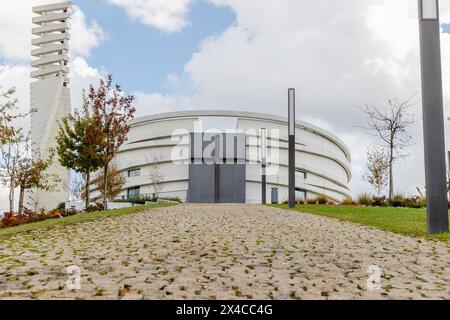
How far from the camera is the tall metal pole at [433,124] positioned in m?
9.69

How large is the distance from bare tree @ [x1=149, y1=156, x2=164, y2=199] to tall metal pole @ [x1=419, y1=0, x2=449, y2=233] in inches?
1969

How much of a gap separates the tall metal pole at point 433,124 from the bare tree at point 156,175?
164 ft

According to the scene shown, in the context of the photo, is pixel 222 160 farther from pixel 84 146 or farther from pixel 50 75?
pixel 50 75

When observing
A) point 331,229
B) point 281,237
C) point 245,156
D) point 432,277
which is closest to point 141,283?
point 432,277

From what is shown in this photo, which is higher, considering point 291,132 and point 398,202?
point 291,132

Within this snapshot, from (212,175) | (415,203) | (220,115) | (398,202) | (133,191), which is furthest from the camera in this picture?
(133,191)

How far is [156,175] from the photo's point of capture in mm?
59250

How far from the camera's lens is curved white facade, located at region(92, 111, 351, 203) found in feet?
205

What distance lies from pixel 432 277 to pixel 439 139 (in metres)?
5.05

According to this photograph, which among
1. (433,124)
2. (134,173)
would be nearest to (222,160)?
(134,173)

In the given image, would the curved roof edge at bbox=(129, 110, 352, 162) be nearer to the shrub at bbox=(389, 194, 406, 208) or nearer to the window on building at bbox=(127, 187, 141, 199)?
the window on building at bbox=(127, 187, 141, 199)

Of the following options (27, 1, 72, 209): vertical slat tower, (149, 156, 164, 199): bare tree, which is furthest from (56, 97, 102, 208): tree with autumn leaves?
(27, 1, 72, 209): vertical slat tower

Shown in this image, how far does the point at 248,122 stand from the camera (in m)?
63.6

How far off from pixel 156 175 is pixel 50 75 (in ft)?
182
